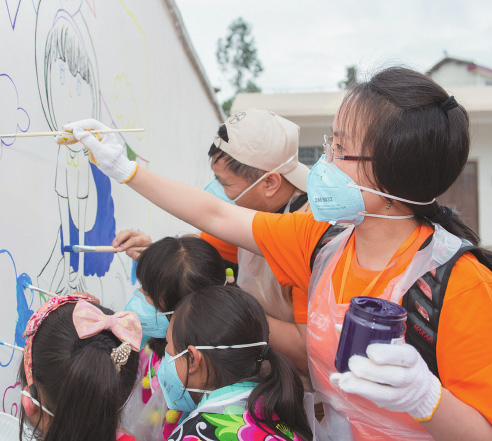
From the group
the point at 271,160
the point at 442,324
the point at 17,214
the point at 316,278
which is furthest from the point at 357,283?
the point at 17,214

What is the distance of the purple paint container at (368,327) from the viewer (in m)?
0.80

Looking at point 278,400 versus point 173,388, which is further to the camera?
point 173,388

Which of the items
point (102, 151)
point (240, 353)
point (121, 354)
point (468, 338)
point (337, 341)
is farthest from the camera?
point (102, 151)

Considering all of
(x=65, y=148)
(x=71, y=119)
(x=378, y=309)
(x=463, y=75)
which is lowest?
(x=378, y=309)

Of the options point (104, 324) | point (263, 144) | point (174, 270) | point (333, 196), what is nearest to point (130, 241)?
point (174, 270)

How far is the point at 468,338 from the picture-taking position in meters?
Result: 0.96

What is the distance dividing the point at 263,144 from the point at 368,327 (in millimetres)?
1160

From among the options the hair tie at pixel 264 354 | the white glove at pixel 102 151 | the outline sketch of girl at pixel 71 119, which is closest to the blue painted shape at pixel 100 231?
the outline sketch of girl at pixel 71 119

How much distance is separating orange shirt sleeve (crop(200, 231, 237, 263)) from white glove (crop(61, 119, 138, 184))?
64 centimetres

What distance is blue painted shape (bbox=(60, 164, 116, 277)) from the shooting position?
1.86m

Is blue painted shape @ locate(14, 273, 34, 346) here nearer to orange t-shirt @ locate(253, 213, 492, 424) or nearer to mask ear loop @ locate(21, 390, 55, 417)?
mask ear loop @ locate(21, 390, 55, 417)

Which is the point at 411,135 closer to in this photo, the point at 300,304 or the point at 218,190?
the point at 300,304

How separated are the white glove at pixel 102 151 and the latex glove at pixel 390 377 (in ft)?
3.16

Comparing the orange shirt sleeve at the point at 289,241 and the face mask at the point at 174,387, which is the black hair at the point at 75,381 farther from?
the orange shirt sleeve at the point at 289,241
